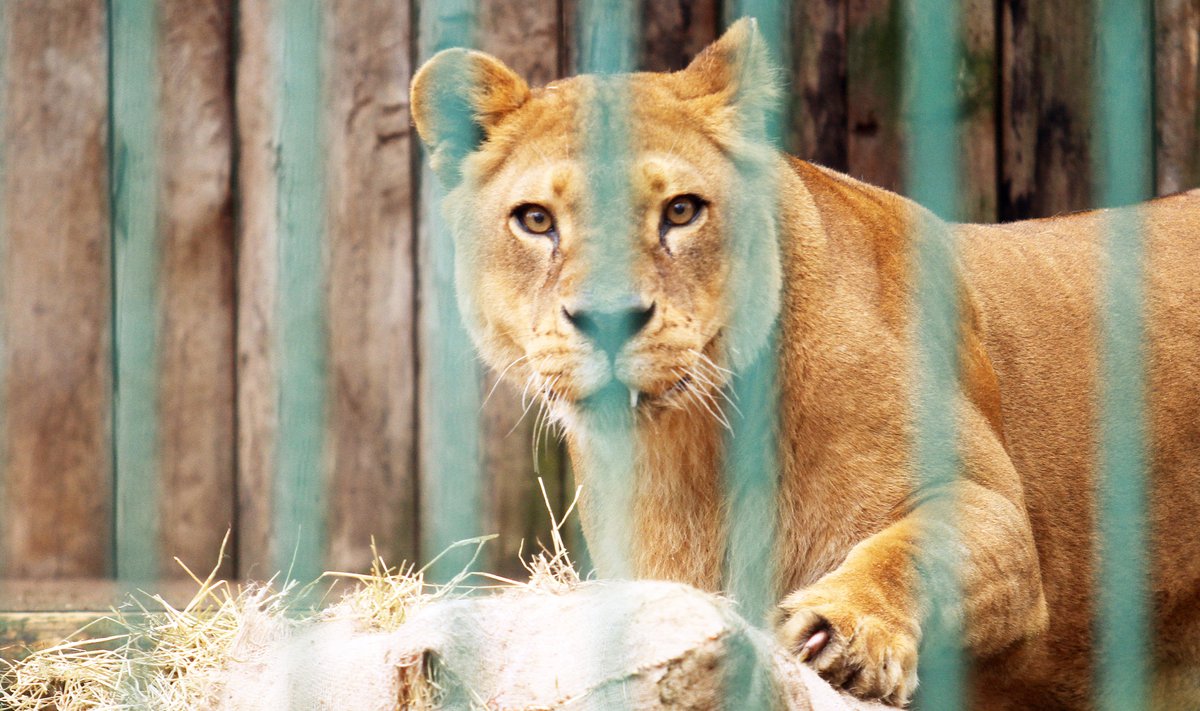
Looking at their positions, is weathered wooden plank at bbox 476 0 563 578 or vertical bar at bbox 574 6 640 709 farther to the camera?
weathered wooden plank at bbox 476 0 563 578

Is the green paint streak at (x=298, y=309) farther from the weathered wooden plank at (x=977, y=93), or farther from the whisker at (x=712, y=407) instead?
the weathered wooden plank at (x=977, y=93)

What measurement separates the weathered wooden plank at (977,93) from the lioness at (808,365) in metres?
0.89

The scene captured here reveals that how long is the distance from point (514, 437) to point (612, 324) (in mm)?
1822

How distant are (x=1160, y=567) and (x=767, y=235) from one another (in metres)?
1.25

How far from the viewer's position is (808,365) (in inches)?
119

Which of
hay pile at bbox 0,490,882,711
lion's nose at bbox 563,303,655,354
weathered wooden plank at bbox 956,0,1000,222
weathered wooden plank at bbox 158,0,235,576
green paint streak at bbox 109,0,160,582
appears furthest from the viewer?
weathered wooden plank at bbox 956,0,1000,222

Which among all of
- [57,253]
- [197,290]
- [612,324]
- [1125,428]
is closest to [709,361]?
[612,324]

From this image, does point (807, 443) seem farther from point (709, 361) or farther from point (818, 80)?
point (818, 80)

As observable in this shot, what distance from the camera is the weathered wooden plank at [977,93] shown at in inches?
173

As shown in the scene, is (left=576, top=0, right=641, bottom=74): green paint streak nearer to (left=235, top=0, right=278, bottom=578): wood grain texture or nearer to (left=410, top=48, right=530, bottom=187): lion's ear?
(left=235, top=0, right=278, bottom=578): wood grain texture

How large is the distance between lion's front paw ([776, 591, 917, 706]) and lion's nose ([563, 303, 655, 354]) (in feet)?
1.76

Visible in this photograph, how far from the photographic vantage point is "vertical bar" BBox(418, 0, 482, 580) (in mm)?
4383

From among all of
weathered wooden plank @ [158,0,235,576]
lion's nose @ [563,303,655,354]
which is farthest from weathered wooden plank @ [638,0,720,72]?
lion's nose @ [563,303,655,354]

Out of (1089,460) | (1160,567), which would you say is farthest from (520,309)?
(1160,567)
